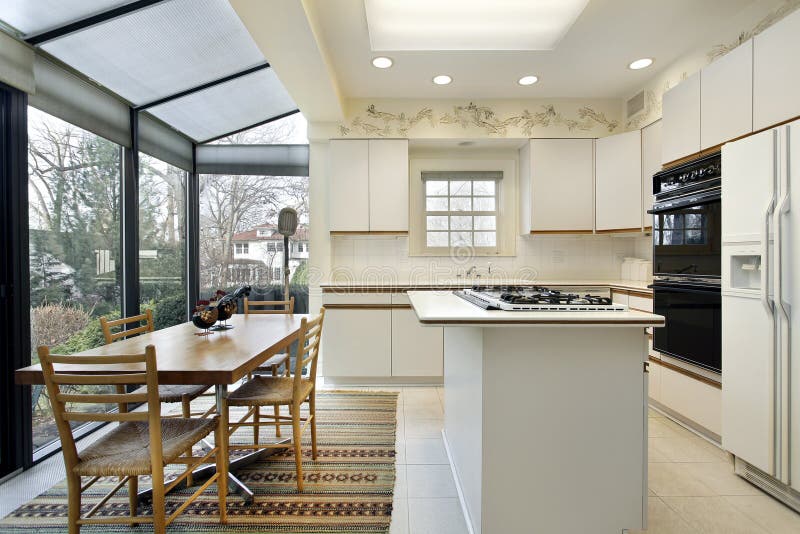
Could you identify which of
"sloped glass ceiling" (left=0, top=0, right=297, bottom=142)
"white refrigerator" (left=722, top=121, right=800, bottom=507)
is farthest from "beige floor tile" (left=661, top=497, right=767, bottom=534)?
"sloped glass ceiling" (left=0, top=0, right=297, bottom=142)

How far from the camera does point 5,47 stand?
1888 mm

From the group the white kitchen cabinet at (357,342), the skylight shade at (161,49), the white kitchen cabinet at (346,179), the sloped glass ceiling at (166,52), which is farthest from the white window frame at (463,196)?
the skylight shade at (161,49)

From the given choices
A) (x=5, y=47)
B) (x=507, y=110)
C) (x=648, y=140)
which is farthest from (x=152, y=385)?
(x=648, y=140)

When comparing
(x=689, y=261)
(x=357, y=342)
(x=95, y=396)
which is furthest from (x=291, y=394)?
(x=689, y=261)

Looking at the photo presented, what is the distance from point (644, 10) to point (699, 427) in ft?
8.81

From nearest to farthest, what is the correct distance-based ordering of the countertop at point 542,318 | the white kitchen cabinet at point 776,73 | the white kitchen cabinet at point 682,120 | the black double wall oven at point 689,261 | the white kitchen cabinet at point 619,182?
the countertop at point 542,318, the white kitchen cabinet at point 776,73, the black double wall oven at point 689,261, the white kitchen cabinet at point 682,120, the white kitchen cabinet at point 619,182

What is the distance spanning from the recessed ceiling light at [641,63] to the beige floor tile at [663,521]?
306cm

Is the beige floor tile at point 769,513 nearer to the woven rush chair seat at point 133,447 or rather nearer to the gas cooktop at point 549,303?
the gas cooktop at point 549,303

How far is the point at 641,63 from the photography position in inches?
117

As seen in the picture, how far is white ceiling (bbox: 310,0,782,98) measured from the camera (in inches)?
91.9

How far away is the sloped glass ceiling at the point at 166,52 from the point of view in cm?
204

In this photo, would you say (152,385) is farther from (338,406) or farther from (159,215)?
(159,215)

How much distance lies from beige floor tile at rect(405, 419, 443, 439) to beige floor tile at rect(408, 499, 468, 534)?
0.66 m

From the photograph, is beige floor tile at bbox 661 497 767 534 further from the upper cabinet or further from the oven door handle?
the upper cabinet
